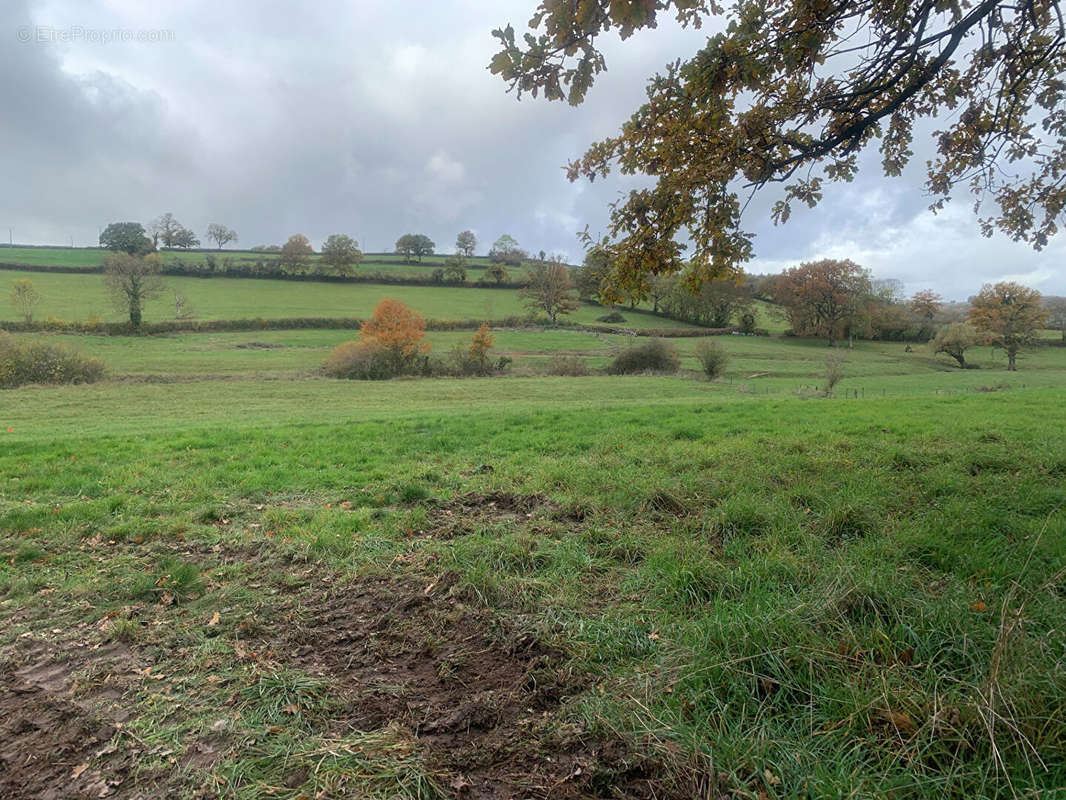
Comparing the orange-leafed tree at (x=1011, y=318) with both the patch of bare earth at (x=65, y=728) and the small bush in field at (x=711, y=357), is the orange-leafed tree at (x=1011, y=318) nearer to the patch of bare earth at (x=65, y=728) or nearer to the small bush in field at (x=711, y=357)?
the small bush in field at (x=711, y=357)

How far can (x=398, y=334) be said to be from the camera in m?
42.3

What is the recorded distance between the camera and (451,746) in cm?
274

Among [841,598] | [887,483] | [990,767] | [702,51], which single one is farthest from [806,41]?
[990,767]

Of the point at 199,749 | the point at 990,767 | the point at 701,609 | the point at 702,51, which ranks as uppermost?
the point at 702,51

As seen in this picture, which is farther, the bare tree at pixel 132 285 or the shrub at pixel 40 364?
the bare tree at pixel 132 285

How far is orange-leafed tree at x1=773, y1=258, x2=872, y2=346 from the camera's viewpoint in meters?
74.4

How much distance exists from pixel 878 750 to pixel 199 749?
334cm

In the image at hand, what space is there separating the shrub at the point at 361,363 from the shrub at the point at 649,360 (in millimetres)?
18540

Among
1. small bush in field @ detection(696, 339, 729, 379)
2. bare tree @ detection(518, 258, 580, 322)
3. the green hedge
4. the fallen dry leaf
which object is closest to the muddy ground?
the fallen dry leaf

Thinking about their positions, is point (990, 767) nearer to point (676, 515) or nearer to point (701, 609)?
point (701, 609)

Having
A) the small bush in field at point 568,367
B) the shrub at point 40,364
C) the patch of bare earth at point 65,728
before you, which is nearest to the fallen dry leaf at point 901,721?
the patch of bare earth at point 65,728

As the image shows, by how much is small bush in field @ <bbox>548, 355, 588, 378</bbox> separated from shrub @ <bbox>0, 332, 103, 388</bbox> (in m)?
32.5

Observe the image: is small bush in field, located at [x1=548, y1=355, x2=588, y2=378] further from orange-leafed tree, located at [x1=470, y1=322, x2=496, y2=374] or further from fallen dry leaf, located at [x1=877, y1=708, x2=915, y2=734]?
fallen dry leaf, located at [x1=877, y1=708, x2=915, y2=734]

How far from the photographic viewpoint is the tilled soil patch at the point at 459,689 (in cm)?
249
